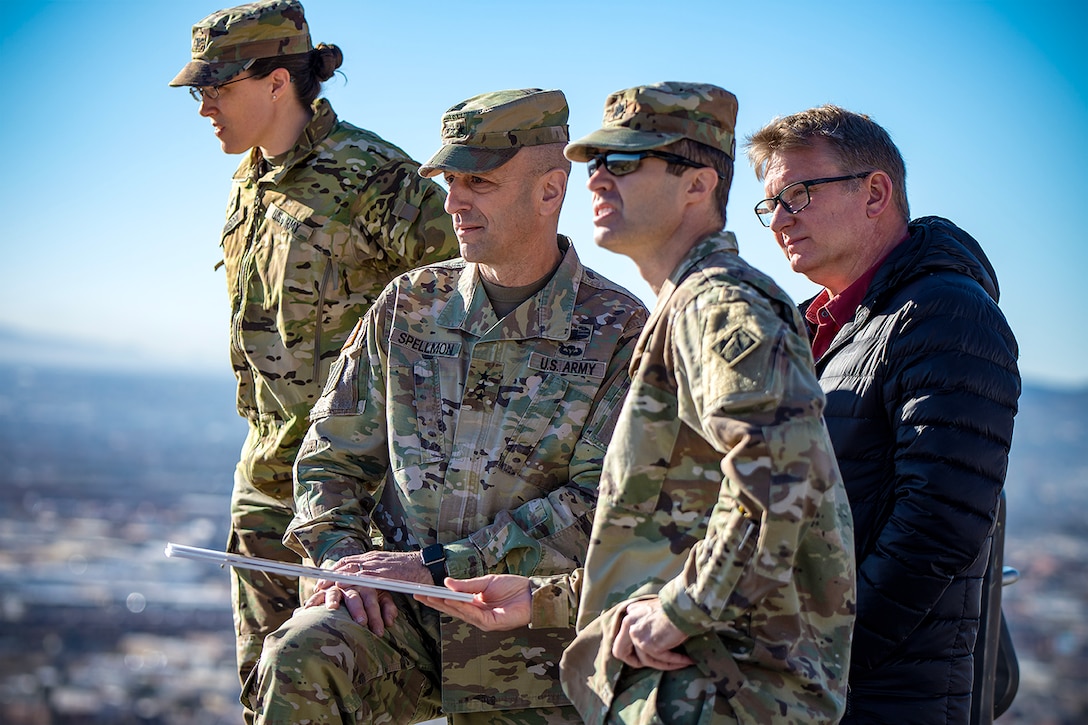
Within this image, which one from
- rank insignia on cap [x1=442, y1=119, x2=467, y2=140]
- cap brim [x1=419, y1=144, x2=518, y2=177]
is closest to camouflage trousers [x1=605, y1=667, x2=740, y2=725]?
cap brim [x1=419, y1=144, x2=518, y2=177]

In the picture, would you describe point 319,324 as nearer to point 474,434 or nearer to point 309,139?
point 309,139

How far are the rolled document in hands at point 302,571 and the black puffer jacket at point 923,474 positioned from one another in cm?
116

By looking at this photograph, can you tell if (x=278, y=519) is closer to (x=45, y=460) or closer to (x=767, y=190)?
(x=767, y=190)

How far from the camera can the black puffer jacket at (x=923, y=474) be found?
3.47 metres

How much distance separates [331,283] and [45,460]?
61469 millimetres

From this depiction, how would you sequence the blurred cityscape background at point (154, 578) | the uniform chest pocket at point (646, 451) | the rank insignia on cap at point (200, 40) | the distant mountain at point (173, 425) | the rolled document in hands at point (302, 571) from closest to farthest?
the uniform chest pocket at point (646, 451)
the rolled document in hands at point (302, 571)
the rank insignia on cap at point (200, 40)
the blurred cityscape background at point (154, 578)
the distant mountain at point (173, 425)

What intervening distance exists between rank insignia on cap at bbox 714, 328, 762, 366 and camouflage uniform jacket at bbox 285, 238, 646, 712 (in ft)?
4.61

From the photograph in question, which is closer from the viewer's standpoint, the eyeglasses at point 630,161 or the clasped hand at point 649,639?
the clasped hand at point 649,639

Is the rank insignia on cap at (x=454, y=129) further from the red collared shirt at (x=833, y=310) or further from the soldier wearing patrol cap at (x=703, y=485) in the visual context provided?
the red collared shirt at (x=833, y=310)

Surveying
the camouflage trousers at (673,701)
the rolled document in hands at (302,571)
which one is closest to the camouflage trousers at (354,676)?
the rolled document in hands at (302,571)

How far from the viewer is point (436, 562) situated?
386 cm

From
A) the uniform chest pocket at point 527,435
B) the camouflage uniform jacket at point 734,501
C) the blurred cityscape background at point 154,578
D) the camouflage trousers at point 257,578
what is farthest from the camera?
the blurred cityscape background at point 154,578

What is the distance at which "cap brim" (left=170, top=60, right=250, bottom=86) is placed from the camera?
17.4 feet

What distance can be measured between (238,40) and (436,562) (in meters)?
2.66
